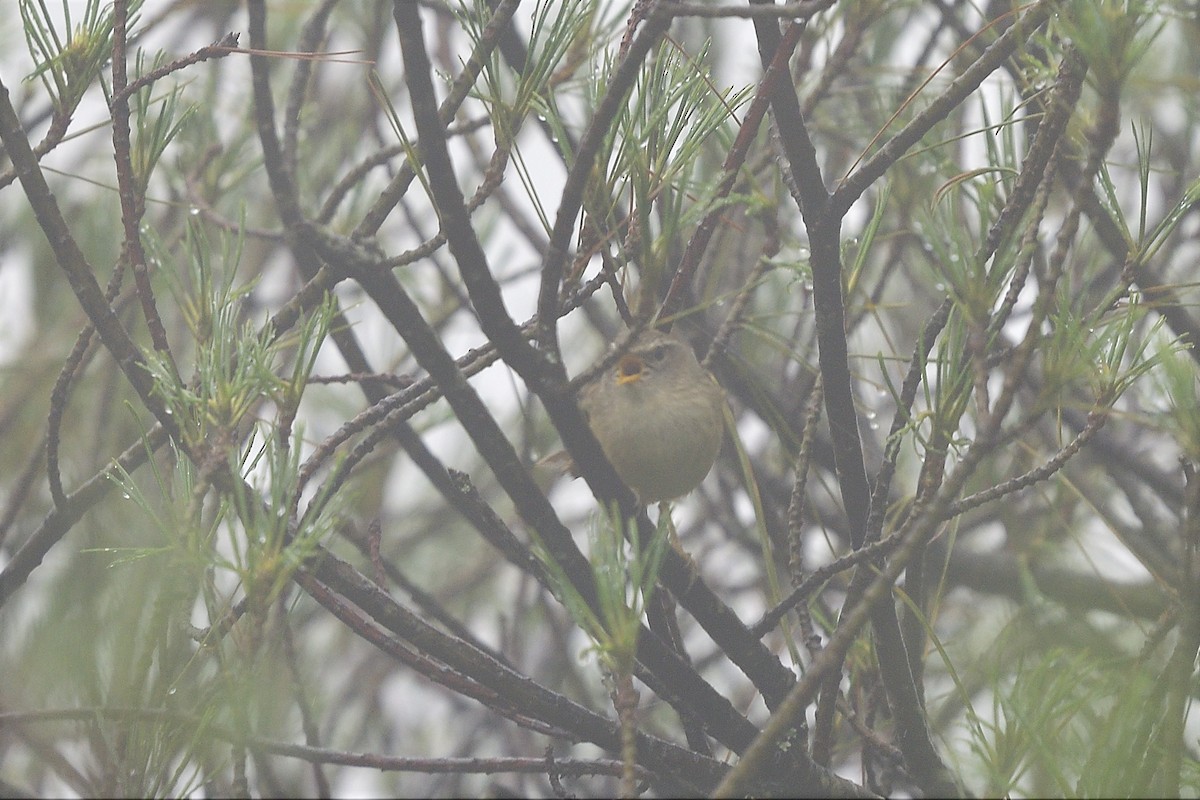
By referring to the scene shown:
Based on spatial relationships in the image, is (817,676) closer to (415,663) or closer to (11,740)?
(415,663)

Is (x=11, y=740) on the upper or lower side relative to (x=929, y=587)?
lower

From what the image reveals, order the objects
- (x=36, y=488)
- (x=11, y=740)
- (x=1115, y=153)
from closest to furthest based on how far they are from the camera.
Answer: (x=11, y=740)
(x=36, y=488)
(x=1115, y=153)

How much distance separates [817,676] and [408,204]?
3.05 meters

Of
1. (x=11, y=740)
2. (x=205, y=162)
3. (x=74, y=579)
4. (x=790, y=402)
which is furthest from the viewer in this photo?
(x=790, y=402)

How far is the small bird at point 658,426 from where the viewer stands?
11.5ft

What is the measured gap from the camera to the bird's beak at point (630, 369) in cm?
357

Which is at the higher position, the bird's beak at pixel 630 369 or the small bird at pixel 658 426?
the bird's beak at pixel 630 369

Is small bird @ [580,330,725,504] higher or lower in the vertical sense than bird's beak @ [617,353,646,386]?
lower

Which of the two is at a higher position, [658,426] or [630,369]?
[630,369]

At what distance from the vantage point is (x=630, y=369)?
360 centimetres

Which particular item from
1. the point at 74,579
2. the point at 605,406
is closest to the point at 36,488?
the point at 74,579

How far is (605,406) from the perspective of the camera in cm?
367

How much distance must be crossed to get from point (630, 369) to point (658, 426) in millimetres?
195

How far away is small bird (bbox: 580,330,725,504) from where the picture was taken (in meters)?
3.51
